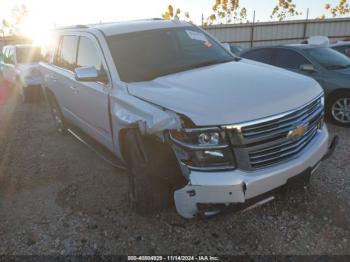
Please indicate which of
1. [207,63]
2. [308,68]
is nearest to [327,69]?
[308,68]

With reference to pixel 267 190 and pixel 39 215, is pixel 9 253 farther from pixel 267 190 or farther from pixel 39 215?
pixel 267 190

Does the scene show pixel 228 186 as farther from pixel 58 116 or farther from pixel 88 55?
pixel 58 116

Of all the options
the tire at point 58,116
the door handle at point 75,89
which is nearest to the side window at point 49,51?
the tire at point 58,116

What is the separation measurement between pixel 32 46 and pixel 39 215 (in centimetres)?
848

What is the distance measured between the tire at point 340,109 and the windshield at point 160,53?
276cm

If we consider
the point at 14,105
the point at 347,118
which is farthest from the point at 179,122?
the point at 14,105

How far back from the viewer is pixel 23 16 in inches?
2108

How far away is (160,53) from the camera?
3.68 m

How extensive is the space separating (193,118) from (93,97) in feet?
5.80

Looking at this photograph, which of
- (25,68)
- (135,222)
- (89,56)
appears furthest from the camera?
(25,68)

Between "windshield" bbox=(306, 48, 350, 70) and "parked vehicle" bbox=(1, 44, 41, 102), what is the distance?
23.0 ft

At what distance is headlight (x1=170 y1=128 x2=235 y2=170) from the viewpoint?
244 centimetres

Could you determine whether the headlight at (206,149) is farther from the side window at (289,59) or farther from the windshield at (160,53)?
the side window at (289,59)

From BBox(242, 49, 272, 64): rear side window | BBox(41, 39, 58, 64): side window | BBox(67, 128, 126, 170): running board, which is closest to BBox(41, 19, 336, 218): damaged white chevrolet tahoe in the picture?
BBox(67, 128, 126, 170): running board
